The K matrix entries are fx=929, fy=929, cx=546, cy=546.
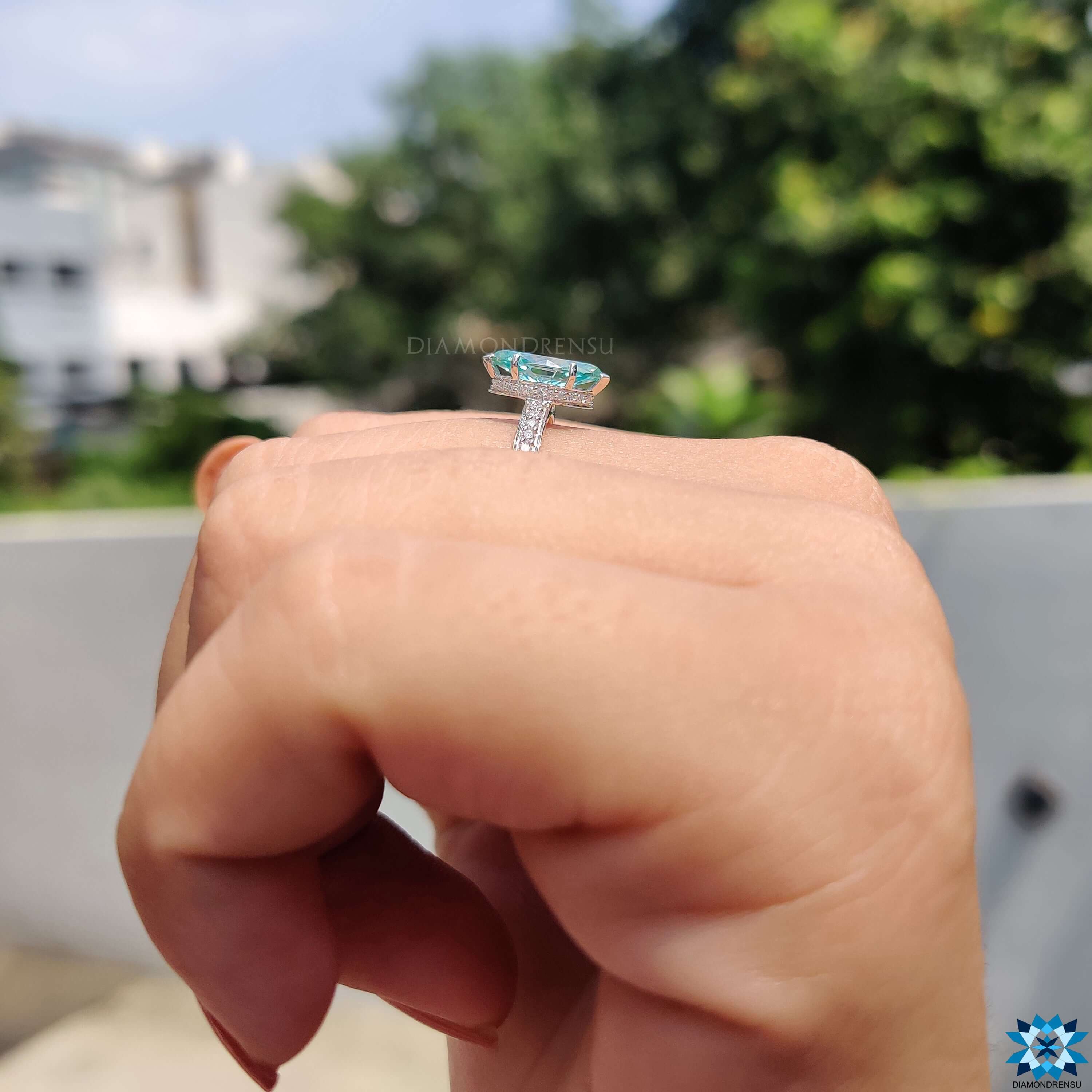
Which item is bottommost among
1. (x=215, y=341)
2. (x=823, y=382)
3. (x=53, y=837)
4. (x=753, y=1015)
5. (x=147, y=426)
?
(x=215, y=341)

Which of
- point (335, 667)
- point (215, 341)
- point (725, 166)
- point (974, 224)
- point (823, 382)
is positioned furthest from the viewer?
point (215, 341)

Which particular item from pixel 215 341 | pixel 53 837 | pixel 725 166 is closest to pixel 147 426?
pixel 725 166

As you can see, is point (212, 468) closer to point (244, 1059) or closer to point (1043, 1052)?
point (244, 1059)

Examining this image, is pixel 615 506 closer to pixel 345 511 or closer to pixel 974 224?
pixel 345 511

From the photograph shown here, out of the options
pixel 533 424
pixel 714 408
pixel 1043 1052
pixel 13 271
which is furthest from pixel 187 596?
pixel 13 271

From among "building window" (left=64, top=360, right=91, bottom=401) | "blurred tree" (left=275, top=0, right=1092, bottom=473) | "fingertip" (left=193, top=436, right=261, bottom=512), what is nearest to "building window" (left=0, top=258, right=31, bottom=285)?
"building window" (left=64, top=360, right=91, bottom=401)

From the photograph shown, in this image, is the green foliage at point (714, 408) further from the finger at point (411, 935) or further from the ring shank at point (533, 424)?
the finger at point (411, 935)

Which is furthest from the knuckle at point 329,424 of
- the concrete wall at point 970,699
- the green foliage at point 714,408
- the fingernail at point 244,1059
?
the green foliage at point 714,408
